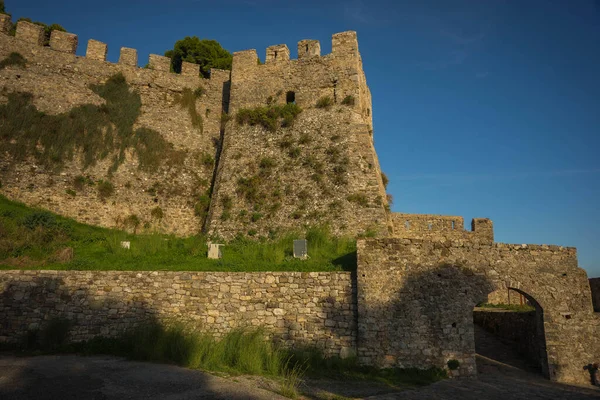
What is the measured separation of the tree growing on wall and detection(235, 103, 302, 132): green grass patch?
47.5 ft

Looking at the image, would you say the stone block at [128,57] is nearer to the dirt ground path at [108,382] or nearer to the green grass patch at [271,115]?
the green grass patch at [271,115]

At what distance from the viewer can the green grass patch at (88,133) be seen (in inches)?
782

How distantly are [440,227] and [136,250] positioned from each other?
16.3m

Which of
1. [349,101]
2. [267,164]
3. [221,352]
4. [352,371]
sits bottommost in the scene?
[352,371]

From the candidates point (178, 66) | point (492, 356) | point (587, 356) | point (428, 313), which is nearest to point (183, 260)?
point (428, 313)

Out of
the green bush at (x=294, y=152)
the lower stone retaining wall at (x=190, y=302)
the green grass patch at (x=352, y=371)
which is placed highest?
the green bush at (x=294, y=152)

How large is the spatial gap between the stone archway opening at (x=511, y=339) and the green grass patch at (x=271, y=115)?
1350 centimetres

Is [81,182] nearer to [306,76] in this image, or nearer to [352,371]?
[306,76]

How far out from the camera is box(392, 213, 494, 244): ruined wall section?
2211 cm

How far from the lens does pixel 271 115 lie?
71.1ft

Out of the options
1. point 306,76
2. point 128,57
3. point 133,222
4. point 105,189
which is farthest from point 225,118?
point 133,222

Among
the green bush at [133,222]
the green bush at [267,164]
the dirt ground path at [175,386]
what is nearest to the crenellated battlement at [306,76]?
the green bush at [267,164]

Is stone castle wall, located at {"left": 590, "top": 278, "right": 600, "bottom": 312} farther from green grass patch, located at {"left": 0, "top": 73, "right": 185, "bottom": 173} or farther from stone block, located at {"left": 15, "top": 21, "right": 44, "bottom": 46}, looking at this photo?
stone block, located at {"left": 15, "top": 21, "right": 44, "bottom": 46}

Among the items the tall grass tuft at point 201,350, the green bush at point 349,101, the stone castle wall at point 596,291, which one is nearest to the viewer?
the tall grass tuft at point 201,350
